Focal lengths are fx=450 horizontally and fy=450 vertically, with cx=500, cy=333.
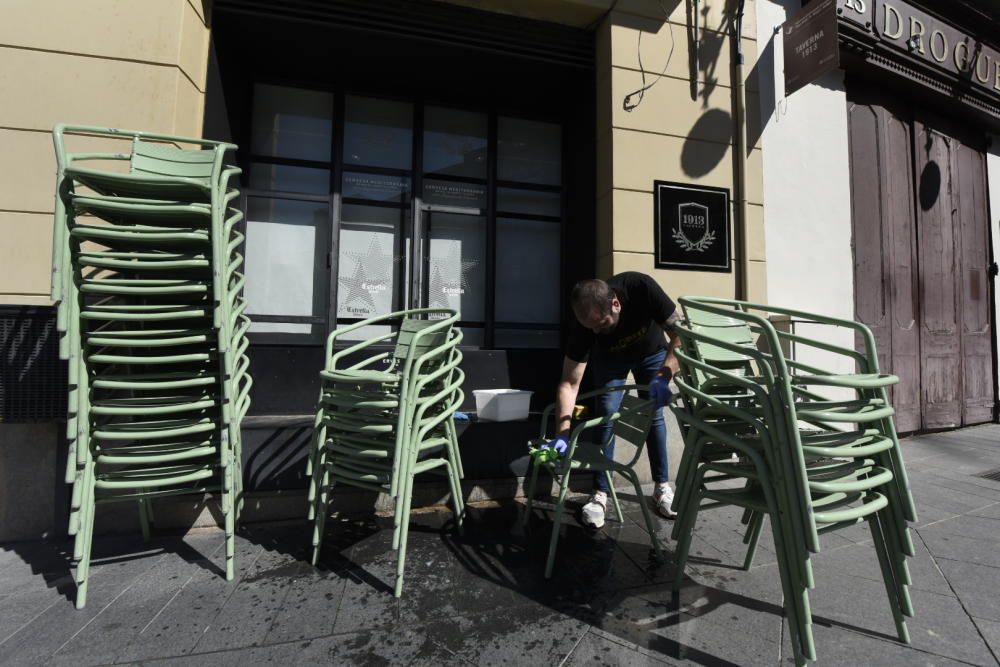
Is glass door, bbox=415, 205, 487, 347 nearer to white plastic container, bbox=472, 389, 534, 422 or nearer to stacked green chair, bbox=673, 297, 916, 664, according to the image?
white plastic container, bbox=472, 389, 534, 422

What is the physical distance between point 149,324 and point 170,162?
34.2 inches

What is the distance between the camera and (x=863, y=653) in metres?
1.68

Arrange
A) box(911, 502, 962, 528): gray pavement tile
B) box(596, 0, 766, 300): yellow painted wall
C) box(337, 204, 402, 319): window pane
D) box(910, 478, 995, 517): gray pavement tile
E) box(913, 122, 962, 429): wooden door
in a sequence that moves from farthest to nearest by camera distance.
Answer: box(913, 122, 962, 429): wooden door, box(337, 204, 402, 319): window pane, box(596, 0, 766, 300): yellow painted wall, box(910, 478, 995, 517): gray pavement tile, box(911, 502, 962, 528): gray pavement tile

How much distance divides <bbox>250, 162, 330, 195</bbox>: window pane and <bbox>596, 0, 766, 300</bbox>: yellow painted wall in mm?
2624

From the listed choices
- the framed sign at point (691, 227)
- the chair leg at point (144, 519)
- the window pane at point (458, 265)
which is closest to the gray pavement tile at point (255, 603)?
the chair leg at point (144, 519)

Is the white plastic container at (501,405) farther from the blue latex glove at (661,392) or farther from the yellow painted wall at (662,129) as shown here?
the yellow painted wall at (662,129)

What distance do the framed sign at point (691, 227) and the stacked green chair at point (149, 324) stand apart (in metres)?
3.21

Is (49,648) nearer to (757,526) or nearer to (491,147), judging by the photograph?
(757,526)

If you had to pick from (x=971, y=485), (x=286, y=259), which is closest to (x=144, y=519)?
(x=286, y=259)

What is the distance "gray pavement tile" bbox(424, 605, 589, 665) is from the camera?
169 centimetres

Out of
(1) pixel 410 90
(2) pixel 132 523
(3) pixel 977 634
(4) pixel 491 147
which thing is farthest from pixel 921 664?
(1) pixel 410 90

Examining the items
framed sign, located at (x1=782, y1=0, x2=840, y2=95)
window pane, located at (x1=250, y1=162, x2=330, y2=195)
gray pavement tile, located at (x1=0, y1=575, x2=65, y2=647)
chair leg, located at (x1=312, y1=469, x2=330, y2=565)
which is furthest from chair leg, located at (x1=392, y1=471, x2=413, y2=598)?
framed sign, located at (x1=782, y1=0, x2=840, y2=95)

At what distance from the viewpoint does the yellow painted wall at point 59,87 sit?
9.23 feet

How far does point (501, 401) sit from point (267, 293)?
245 cm
